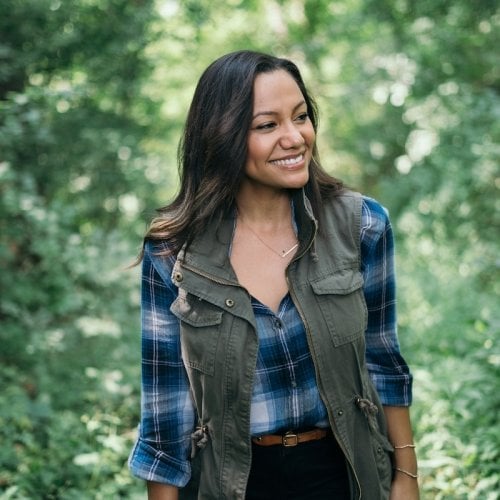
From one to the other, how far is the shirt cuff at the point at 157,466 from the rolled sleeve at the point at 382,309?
2.31ft

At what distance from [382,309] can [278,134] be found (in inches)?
26.6

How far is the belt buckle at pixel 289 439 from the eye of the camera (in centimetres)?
210

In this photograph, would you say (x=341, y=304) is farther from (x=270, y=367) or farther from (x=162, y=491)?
(x=162, y=491)

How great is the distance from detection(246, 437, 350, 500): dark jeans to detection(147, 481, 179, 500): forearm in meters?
0.26

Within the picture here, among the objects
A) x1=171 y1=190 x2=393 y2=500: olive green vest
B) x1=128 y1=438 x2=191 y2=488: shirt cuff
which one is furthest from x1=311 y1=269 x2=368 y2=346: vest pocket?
x1=128 y1=438 x2=191 y2=488: shirt cuff

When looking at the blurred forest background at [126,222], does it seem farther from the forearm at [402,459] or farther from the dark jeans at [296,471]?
the dark jeans at [296,471]

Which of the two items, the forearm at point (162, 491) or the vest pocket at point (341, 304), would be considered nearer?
the vest pocket at point (341, 304)

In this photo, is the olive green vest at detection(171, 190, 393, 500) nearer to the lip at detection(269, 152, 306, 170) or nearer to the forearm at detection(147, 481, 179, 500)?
the forearm at detection(147, 481, 179, 500)

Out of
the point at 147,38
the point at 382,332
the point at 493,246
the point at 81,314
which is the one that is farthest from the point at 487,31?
the point at 382,332

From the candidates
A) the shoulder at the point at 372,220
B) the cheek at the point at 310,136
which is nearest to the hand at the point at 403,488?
the shoulder at the point at 372,220

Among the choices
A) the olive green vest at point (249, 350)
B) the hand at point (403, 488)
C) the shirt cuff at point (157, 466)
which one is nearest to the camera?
the olive green vest at point (249, 350)

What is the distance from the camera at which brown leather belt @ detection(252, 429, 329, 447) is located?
82.9 inches

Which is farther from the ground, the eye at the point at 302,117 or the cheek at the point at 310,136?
the eye at the point at 302,117

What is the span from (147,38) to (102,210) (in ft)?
5.09
